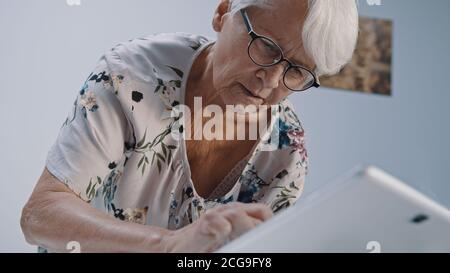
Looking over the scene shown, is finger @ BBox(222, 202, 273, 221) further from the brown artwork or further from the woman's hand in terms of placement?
the brown artwork

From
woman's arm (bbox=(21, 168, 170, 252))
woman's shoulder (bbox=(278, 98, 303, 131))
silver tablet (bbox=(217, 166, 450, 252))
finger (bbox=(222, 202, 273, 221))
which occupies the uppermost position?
silver tablet (bbox=(217, 166, 450, 252))

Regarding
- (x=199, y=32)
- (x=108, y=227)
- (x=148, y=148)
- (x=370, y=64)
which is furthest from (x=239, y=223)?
(x=370, y=64)

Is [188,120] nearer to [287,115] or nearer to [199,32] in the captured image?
[287,115]

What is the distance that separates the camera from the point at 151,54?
1.06 m

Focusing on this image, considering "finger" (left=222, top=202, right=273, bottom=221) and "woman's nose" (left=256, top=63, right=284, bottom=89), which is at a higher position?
"finger" (left=222, top=202, right=273, bottom=221)

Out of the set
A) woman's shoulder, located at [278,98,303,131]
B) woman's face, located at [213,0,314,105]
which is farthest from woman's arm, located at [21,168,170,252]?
woman's shoulder, located at [278,98,303,131]

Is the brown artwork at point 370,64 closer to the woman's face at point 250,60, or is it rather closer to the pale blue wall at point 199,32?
the pale blue wall at point 199,32

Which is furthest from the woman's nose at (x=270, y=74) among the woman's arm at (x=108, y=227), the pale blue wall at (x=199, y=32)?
the pale blue wall at (x=199, y=32)

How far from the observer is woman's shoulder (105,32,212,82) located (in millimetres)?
1007

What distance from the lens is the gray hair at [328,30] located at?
0.95m

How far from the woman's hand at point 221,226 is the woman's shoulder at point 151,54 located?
0.51 m

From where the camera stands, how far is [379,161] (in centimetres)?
243

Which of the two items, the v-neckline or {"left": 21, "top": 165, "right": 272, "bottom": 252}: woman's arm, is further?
the v-neckline

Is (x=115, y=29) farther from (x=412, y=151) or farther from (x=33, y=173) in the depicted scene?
(x=412, y=151)
